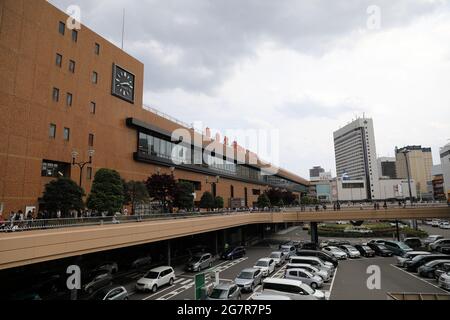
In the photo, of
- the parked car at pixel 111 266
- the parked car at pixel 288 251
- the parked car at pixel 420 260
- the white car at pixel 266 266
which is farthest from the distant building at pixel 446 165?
the parked car at pixel 111 266

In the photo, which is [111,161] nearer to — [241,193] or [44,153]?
[44,153]

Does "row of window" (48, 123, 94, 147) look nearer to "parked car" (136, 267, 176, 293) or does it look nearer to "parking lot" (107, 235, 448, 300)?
"parking lot" (107, 235, 448, 300)

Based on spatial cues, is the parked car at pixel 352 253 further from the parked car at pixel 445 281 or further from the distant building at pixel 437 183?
the distant building at pixel 437 183

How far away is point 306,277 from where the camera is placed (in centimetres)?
2122

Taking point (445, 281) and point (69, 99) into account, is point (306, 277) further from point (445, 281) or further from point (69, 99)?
point (69, 99)

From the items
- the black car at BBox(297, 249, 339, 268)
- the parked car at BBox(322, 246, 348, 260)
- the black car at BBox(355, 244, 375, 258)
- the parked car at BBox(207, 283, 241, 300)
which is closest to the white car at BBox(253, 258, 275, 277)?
the black car at BBox(297, 249, 339, 268)

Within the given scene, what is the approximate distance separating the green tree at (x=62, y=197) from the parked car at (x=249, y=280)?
40.3 feet

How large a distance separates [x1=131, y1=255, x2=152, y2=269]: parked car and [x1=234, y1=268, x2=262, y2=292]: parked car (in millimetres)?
10976

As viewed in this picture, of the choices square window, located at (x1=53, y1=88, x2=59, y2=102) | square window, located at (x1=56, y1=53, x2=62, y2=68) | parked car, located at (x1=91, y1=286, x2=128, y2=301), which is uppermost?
square window, located at (x1=56, y1=53, x2=62, y2=68)

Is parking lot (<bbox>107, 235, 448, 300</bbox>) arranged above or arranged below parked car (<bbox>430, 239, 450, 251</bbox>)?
below

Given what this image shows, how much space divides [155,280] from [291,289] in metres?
9.61

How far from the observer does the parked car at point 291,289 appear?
16.8 meters


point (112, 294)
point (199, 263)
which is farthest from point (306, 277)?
point (112, 294)

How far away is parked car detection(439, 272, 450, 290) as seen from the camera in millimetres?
20809
